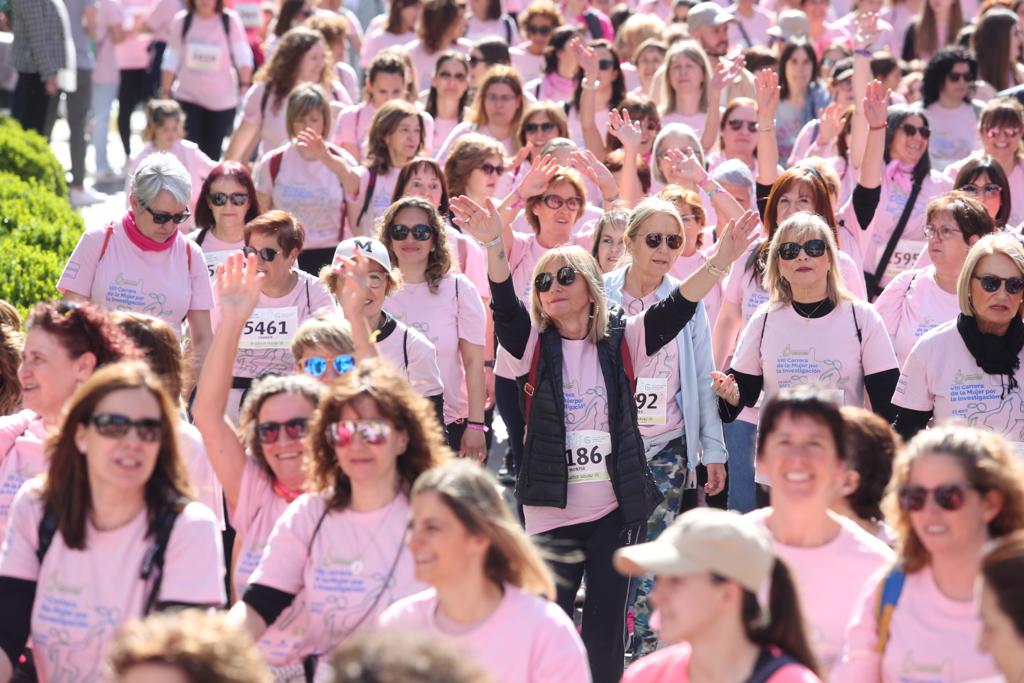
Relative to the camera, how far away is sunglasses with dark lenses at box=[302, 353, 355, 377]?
6121 millimetres

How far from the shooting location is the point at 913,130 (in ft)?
32.9

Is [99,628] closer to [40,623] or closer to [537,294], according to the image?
[40,623]

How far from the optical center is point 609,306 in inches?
282

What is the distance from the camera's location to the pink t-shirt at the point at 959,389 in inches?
272

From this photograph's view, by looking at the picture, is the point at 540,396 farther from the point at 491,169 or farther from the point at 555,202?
the point at 491,169

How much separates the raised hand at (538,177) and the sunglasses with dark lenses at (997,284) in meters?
2.54

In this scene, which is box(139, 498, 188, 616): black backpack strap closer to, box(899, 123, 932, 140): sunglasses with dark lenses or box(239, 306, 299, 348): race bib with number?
box(239, 306, 299, 348): race bib with number

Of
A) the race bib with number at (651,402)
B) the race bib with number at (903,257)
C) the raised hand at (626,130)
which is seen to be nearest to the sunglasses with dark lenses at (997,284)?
the race bib with number at (651,402)

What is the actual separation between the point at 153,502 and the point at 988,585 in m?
2.15

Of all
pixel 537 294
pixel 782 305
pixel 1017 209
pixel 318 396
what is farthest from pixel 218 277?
pixel 1017 209

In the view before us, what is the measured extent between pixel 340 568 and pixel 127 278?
3.25 metres

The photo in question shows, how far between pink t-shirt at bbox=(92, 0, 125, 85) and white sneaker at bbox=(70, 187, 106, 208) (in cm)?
129

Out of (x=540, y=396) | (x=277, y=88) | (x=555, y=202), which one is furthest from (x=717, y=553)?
(x=277, y=88)

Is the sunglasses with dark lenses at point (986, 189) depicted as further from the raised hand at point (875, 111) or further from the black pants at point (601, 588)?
the black pants at point (601, 588)
